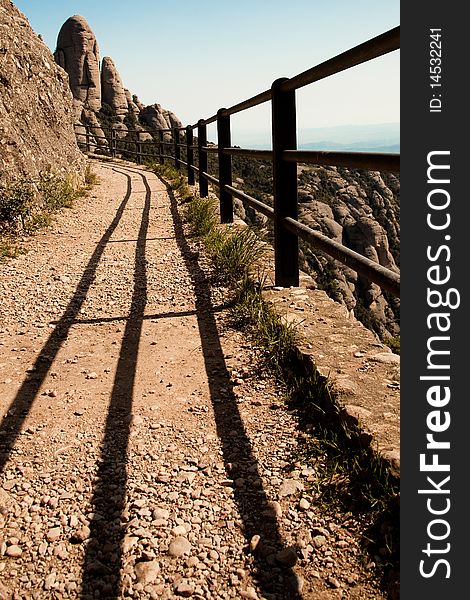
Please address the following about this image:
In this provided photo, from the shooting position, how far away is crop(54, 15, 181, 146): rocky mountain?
5625 cm

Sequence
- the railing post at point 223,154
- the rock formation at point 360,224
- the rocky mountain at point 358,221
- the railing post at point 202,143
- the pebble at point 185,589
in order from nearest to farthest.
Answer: the pebble at point 185,589
the railing post at point 223,154
the railing post at point 202,143
the rocky mountain at point 358,221
the rock formation at point 360,224

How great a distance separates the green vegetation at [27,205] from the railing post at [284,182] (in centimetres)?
306

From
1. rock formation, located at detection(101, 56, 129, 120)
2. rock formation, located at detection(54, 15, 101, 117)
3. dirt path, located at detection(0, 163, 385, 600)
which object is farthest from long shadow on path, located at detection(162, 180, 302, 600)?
rock formation, located at detection(101, 56, 129, 120)

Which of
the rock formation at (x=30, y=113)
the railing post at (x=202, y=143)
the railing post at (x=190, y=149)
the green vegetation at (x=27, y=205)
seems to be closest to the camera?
the green vegetation at (x=27, y=205)

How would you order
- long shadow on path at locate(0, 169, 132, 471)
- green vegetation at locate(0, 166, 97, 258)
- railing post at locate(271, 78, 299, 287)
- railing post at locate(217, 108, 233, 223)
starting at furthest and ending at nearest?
1. green vegetation at locate(0, 166, 97, 258)
2. railing post at locate(217, 108, 233, 223)
3. railing post at locate(271, 78, 299, 287)
4. long shadow on path at locate(0, 169, 132, 471)

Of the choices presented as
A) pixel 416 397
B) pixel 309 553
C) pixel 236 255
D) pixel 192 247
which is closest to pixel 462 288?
pixel 416 397

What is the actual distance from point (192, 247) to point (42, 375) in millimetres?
2926

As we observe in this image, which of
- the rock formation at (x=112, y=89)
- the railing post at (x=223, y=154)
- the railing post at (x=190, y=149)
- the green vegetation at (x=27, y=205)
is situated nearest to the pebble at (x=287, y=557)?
the green vegetation at (x=27, y=205)

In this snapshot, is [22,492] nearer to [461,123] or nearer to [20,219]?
[461,123]

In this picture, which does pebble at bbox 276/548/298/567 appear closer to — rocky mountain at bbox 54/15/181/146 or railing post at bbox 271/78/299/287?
railing post at bbox 271/78/299/287

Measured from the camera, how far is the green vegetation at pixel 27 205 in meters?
6.05

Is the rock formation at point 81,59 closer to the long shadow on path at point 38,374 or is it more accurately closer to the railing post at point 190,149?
the railing post at point 190,149

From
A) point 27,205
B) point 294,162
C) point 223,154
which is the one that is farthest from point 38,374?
point 27,205

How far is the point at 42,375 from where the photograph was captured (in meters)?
2.96
